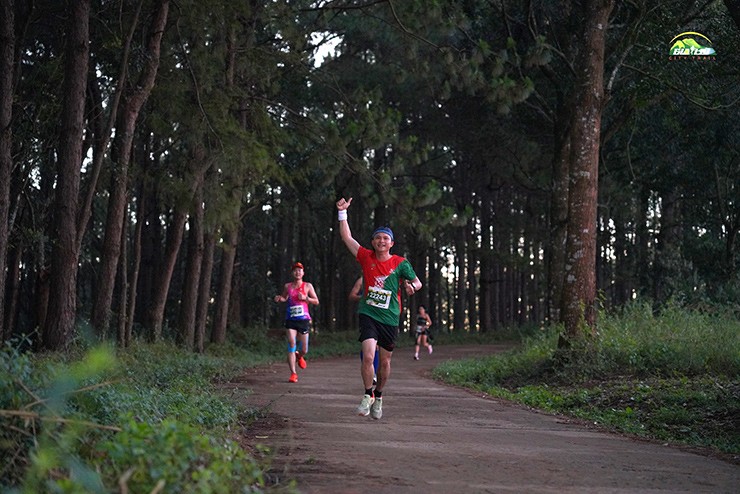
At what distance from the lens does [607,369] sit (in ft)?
52.4

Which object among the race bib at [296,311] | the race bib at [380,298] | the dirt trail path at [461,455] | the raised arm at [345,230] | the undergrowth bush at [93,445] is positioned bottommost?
the dirt trail path at [461,455]

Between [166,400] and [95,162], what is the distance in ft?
33.2

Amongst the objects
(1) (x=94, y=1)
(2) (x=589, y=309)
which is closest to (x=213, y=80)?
(1) (x=94, y=1)

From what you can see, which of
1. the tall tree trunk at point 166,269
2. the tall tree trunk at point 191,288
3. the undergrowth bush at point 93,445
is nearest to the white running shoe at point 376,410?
the undergrowth bush at point 93,445

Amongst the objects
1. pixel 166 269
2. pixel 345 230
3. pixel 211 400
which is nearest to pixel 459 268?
pixel 166 269

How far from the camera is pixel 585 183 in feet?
Answer: 57.2

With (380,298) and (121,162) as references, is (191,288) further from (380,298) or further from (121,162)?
(380,298)

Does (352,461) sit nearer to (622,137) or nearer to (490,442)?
(490,442)

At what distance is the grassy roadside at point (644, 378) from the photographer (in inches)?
435

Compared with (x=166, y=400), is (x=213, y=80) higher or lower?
higher

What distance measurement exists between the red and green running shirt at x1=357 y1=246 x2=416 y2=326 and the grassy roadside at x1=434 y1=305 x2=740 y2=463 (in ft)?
9.78

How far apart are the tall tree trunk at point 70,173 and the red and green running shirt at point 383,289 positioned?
297 inches

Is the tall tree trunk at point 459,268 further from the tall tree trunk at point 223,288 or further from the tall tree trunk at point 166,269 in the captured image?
the tall tree trunk at point 166,269

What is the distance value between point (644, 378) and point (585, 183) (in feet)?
13.7
